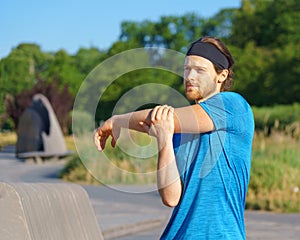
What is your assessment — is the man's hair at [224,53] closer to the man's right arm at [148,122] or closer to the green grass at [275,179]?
the man's right arm at [148,122]

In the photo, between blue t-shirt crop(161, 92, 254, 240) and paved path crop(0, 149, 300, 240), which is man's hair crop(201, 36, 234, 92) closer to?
blue t-shirt crop(161, 92, 254, 240)

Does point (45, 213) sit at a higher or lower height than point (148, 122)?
lower

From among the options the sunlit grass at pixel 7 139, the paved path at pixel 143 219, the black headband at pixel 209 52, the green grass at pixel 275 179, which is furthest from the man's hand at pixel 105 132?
the sunlit grass at pixel 7 139

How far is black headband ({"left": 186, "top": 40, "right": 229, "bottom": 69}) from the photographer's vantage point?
2914mm

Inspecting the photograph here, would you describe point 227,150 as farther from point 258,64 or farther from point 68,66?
point 68,66

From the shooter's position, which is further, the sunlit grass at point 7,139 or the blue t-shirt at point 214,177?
the sunlit grass at point 7,139

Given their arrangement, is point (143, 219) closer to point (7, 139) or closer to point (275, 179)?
point (275, 179)

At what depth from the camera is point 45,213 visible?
426 cm

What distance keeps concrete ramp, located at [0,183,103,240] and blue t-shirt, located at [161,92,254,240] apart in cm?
97

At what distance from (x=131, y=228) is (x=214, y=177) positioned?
27.4ft

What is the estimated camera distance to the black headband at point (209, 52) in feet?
9.56

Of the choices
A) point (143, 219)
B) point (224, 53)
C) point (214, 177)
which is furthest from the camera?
point (143, 219)

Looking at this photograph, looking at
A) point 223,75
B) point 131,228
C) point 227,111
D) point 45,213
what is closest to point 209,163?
point 227,111

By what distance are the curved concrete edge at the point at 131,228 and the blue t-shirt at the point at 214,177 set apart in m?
7.38
